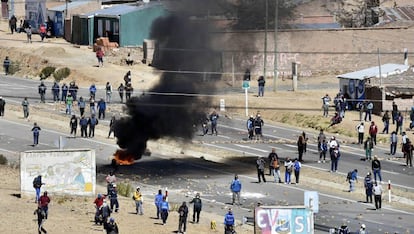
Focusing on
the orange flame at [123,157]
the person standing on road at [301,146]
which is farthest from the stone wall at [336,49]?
the orange flame at [123,157]

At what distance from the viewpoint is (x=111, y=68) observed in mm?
77125

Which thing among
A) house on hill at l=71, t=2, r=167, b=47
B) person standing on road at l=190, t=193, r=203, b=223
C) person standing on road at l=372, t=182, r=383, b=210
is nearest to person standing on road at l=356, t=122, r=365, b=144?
person standing on road at l=372, t=182, r=383, b=210

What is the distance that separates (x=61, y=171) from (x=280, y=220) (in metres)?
14.0

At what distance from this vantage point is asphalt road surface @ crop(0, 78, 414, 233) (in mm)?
43719

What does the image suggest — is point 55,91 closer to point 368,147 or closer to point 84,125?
point 84,125

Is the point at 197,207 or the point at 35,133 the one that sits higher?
the point at 35,133

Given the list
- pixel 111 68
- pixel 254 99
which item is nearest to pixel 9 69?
pixel 111 68

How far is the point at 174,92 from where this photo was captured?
5181 cm

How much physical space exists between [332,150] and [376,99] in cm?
1606

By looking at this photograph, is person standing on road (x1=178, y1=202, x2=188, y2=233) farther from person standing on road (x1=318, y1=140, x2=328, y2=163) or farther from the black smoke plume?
person standing on road (x1=318, y1=140, x2=328, y2=163)

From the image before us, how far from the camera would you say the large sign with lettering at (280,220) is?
108 ft

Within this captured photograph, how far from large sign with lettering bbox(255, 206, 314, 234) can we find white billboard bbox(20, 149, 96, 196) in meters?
13.3

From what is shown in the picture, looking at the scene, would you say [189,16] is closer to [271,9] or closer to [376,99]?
[271,9]

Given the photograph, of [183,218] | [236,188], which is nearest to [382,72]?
[236,188]
